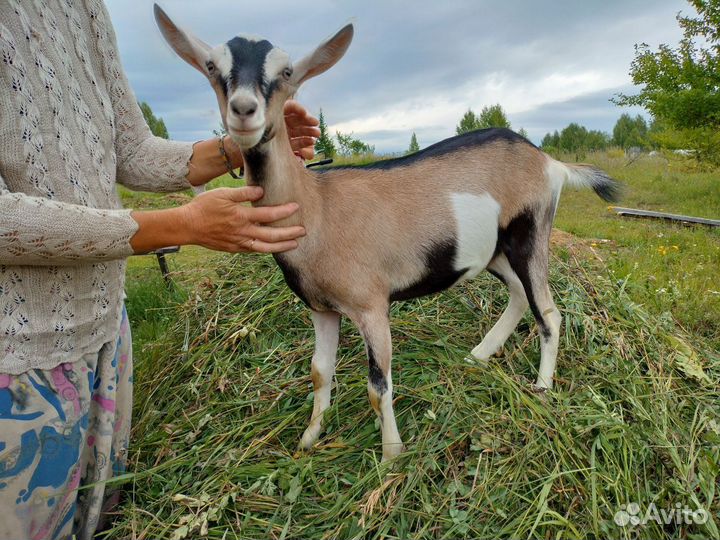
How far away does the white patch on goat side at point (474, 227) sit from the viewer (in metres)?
2.03

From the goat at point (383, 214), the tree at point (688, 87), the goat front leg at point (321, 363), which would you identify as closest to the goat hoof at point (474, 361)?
the goat at point (383, 214)

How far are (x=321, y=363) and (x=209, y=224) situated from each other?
0.84 metres

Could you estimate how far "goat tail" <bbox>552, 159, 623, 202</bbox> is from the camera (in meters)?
2.40

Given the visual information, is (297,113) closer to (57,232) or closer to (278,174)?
(278,174)

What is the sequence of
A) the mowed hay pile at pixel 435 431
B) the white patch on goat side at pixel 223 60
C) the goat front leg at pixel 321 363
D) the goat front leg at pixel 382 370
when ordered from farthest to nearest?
the goat front leg at pixel 321 363
the goat front leg at pixel 382 370
the mowed hay pile at pixel 435 431
the white patch on goat side at pixel 223 60

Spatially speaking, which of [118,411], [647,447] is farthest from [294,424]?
[647,447]

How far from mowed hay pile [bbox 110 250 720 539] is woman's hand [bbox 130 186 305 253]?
0.98 meters

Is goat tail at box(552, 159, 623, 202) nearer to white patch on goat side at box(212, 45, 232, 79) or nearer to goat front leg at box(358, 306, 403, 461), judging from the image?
goat front leg at box(358, 306, 403, 461)

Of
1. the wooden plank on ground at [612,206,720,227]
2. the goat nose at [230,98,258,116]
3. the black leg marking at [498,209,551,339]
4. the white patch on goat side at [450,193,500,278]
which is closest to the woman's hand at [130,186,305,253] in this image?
the goat nose at [230,98,258,116]

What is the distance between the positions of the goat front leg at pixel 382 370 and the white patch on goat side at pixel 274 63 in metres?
0.90

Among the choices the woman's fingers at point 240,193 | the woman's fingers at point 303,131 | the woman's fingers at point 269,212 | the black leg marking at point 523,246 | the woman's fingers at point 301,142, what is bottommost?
the black leg marking at point 523,246

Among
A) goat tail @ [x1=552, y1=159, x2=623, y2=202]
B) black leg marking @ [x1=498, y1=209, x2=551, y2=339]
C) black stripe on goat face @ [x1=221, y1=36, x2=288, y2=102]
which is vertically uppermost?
black stripe on goat face @ [x1=221, y1=36, x2=288, y2=102]

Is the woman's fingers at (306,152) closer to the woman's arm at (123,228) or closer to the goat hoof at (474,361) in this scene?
the woman's arm at (123,228)

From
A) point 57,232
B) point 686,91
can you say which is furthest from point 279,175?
point 686,91
